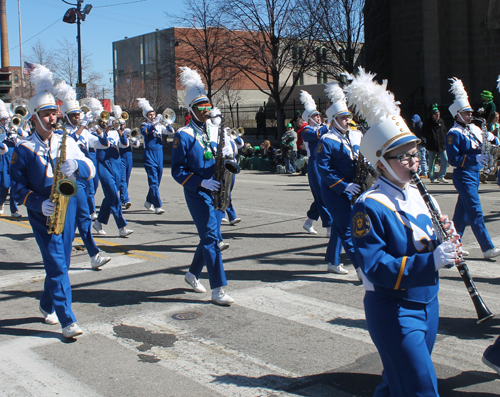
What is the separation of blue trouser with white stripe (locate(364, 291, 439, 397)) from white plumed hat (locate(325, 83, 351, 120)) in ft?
13.2

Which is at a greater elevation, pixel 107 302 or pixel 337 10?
pixel 337 10

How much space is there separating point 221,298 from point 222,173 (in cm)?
128

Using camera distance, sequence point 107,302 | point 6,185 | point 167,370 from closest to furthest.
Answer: point 167,370 < point 107,302 < point 6,185

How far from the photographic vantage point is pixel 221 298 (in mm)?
5984

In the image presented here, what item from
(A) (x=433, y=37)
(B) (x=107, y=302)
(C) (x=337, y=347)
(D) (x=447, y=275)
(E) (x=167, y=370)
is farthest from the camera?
(A) (x=433, y=37)

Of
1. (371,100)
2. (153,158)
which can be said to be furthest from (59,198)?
(153,158)

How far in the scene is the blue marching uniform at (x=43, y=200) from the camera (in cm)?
510

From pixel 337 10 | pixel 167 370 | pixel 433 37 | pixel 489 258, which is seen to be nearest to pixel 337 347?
pixel 167 370

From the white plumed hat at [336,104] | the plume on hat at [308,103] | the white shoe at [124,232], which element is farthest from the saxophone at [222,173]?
the plume on hat at [308,103]

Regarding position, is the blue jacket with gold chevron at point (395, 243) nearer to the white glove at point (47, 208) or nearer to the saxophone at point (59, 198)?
the saxophone at point (59, 198)

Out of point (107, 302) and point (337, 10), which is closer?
point (107, 302)

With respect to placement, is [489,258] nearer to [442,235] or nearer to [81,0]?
[442,235]

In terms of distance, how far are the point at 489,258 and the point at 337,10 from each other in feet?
62.5

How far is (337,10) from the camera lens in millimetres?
24562
